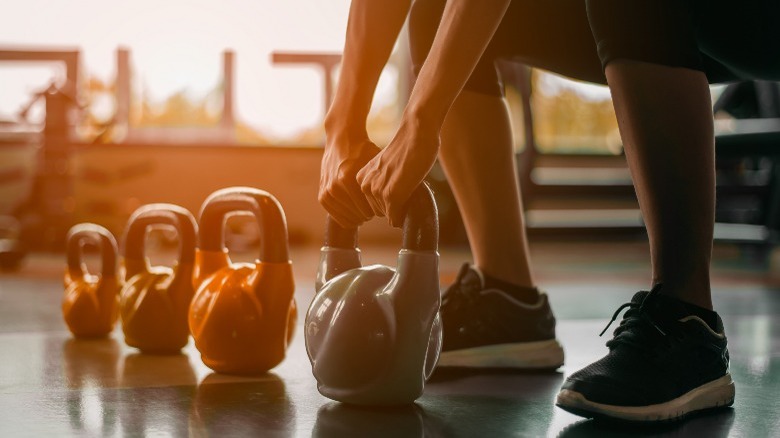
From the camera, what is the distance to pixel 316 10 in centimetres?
466

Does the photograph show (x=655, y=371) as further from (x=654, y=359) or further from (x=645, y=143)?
(x=645, y=143)

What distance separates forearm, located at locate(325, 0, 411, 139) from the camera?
1.13 meters

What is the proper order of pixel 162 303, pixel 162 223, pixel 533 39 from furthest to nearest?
1. pixel 162 223
2. pixel 162 303
3. pixel 533 39

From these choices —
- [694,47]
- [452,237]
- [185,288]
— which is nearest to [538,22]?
[694,47]

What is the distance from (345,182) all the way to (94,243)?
0.84 meters

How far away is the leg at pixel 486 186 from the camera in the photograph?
4.42ft

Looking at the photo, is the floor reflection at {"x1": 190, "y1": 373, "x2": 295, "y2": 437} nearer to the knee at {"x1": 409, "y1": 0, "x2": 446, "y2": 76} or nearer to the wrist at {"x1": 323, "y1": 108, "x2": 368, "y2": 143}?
the wrist at {"x1": 323, "y1": 108, "x2": 368, "y2": 143}

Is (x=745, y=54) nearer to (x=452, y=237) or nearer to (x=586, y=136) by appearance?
(x=452, y=237)

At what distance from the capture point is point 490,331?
1.33 meters

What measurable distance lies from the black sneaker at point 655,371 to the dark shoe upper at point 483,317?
0.97 ft

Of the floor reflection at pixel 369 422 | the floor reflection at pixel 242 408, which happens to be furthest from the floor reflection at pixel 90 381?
the floor reflection at pixel 369 422

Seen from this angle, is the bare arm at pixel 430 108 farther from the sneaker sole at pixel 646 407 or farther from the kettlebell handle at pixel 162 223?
the kettlebell handle at pixel 162 223

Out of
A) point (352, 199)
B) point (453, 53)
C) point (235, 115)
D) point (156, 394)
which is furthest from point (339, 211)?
point (235, 115)

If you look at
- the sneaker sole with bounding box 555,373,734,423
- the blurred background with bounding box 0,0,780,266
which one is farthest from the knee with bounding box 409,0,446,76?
the blurred background with bounding box 0,0,780,266
